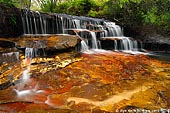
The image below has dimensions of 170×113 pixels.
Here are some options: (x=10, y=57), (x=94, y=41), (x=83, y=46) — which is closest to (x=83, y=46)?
(x=83, y=46)

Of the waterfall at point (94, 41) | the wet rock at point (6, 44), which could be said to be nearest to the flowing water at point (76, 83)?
the wet rock at point (6, 44)

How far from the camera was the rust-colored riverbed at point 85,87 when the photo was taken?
5051 mm

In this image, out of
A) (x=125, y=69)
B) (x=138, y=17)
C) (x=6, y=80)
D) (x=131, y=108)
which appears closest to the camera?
(x=131, y=108)

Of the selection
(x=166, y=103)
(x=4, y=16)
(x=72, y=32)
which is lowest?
(x=166, y=103)

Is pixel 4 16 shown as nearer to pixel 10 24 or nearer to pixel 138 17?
pixel 10 24

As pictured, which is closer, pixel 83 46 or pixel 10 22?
pixel 10 22

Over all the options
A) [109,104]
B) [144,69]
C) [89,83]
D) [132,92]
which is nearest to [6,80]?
[89,83]

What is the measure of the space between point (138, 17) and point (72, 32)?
17.3 ft

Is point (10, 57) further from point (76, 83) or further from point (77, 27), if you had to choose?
point (77, 27)

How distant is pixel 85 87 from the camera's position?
251 inches

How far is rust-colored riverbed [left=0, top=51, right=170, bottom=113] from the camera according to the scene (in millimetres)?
5051

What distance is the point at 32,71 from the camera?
742 centimetres

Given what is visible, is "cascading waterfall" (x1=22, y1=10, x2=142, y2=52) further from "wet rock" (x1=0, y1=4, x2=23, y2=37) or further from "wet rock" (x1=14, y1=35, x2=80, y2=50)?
"wet rock" (x1=14, y1=35, x2=80, y2=50)

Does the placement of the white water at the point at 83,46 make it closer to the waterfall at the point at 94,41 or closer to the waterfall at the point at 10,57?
the waterfall at the point at 94,41
